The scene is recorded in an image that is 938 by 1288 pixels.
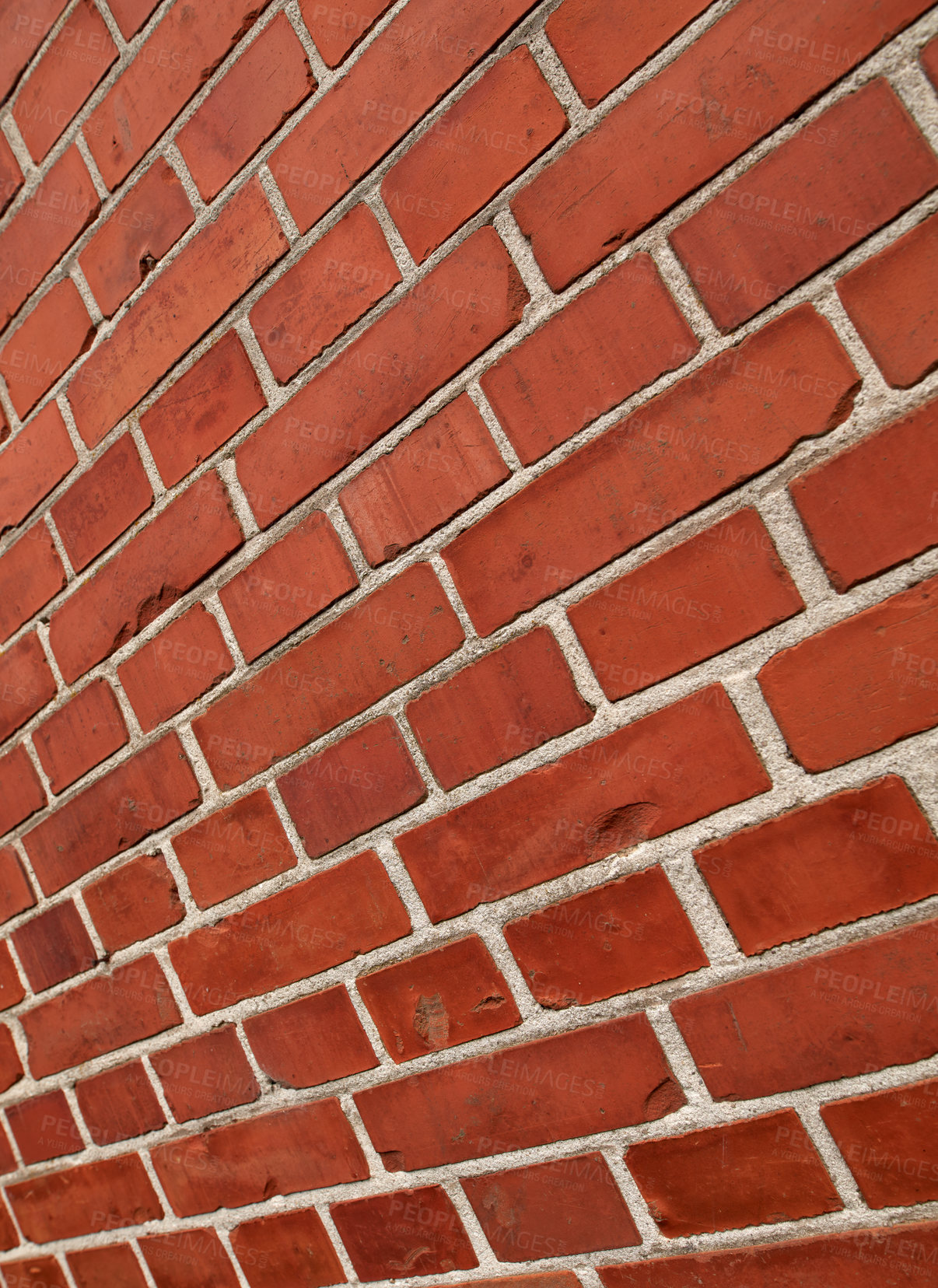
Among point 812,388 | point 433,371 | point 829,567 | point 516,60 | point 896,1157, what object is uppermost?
point 516,60

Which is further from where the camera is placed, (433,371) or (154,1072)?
(154,1072)

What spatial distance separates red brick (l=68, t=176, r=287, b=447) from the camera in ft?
2.56

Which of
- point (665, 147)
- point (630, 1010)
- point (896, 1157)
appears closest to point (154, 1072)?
point (630, 1010)

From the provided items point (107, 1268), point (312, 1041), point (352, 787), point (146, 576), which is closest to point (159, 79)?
point (146, 576)

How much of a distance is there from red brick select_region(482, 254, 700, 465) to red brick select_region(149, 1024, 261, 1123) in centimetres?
68

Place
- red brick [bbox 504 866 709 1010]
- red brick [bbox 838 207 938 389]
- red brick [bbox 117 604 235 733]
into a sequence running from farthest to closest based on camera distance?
red brick [bbox 117 604 235 733] → red brick [bbox 504 866 709 1010] → red brick [bbox 838 207 938 389]

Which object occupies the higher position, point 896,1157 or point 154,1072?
point 154,1072

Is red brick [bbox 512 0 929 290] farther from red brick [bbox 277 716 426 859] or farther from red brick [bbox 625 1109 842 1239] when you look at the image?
red brick [bbox 625 1109 842 1239]

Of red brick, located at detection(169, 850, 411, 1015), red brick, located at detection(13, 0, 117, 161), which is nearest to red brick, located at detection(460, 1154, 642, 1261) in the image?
red brick, located at detection(169, 850, 411, 1015)

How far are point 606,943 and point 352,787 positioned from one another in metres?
0.26

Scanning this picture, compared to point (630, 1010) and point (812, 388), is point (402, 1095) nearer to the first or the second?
point (630, 1010)

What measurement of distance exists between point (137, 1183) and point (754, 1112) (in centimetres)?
75

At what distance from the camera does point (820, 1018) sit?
0.58 m

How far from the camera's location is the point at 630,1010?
2.12 feet
